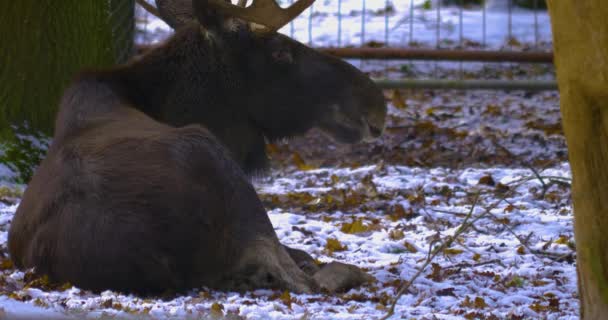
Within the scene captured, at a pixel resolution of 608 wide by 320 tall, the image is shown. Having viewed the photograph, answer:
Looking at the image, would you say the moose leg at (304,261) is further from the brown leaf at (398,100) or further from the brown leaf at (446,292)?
the brown leaf at (398,100)

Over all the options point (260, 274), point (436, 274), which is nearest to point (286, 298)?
point (260, 274)

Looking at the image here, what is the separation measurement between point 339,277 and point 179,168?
963 millimetres

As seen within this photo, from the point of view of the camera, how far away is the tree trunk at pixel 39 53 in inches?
278

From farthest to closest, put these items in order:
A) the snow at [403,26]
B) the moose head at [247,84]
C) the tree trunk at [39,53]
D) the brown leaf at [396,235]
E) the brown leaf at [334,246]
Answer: the snow at [403,26]
the tree trunk at [39,53]
the brown leaf at [396,235]
the brown leaf at [334,246]
the moose head at [247,84]

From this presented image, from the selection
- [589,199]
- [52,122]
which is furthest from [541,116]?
[589,199]

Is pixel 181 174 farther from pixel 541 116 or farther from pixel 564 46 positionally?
pixel 541 116

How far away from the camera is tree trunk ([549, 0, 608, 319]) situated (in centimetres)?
306

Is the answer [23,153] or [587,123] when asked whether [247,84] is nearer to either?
[23,153]

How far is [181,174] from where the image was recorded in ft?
13.8

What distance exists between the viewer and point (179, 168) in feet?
13.9

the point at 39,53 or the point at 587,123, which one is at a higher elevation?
the point at 39,53

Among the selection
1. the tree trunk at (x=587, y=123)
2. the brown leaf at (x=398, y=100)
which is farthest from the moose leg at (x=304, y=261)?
the brown leaf at (x=398, y=100)

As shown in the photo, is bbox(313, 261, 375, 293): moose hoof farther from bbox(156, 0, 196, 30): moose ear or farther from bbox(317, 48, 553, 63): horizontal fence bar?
bbox(317, 48, 553, 63): horizontal fence bar

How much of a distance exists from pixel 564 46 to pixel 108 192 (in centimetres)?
207
